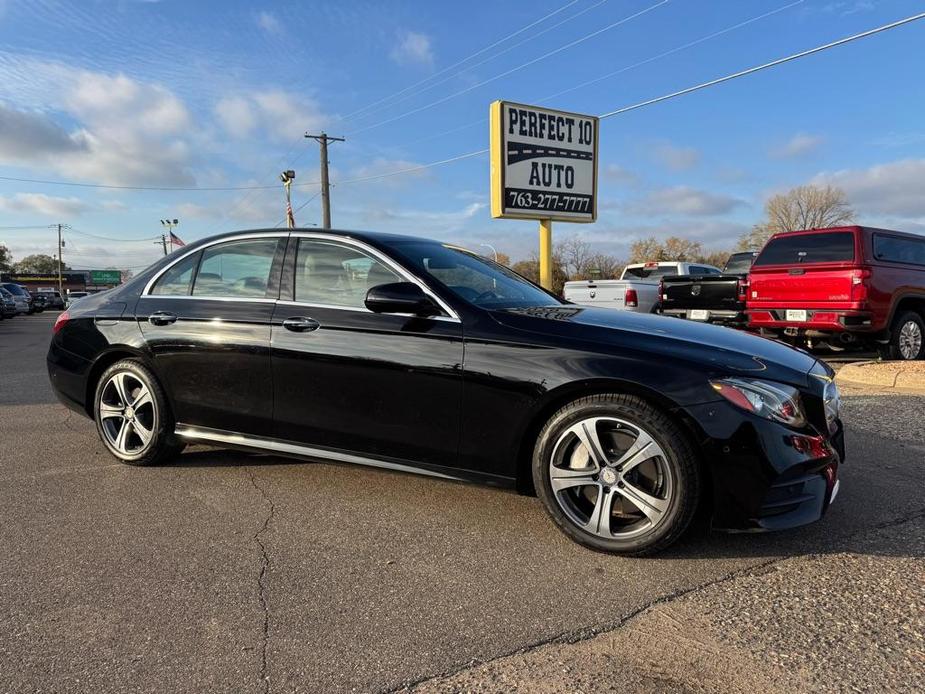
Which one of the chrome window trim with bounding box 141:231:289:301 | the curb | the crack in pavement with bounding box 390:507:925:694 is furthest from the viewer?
the curb

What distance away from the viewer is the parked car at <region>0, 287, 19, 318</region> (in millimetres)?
26438

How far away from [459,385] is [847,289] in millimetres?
7645

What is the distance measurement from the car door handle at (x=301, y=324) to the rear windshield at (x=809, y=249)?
8.10 meters

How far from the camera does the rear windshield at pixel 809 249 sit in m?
8.98

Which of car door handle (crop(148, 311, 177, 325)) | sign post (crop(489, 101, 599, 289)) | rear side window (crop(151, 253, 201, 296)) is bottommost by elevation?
car door handle (crop(148, 311, 177, 325))

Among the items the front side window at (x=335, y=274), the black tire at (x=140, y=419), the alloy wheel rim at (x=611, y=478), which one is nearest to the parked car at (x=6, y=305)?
the black tire at (x=140, y=419)

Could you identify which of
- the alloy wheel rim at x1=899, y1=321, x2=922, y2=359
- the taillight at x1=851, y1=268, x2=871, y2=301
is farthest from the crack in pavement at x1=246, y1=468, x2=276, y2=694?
the alloy wheel rim at x1=899, y1=321, x2=922, y2=359

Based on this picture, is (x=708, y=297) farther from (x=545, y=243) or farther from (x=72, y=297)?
(x=72, y=297)

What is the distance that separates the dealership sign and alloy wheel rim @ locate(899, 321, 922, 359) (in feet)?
17.9

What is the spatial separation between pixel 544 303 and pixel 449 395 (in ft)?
3.41

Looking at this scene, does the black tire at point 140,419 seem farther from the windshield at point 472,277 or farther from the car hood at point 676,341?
the car hood at point 676,341

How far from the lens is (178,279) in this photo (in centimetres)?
449

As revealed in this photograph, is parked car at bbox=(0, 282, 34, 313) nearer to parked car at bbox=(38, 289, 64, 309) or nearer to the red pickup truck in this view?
parked car at bbox=(38, 289, 64, 309)

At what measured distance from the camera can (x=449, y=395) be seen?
334 cm
